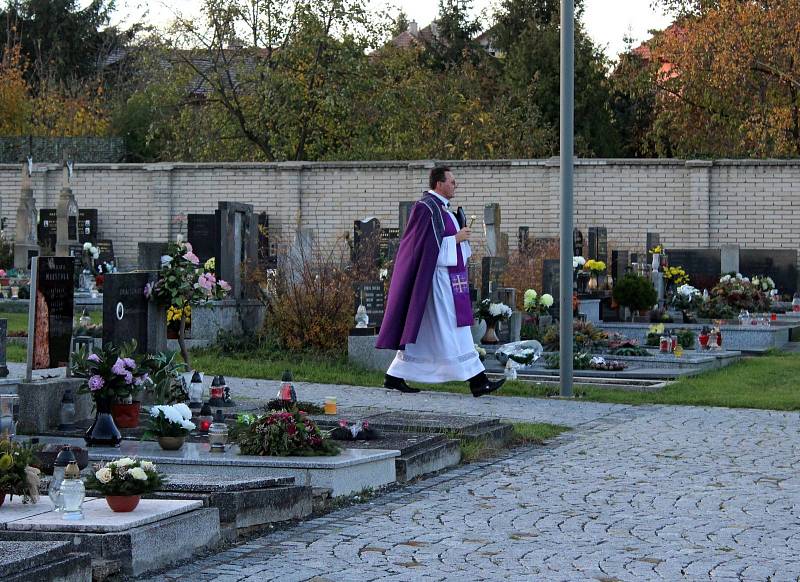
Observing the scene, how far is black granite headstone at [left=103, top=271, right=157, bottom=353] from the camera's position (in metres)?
11.6

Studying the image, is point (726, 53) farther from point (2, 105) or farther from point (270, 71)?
point (2, 105)

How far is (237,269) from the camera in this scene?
19250 mm

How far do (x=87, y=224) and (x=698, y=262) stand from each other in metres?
15.4

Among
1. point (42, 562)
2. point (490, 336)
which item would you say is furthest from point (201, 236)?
point (42, 562)

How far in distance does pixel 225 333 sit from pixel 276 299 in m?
0.78

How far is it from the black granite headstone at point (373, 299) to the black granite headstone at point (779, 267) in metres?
16.8

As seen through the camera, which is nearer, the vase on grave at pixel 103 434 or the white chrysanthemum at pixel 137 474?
the white chrysanthemum at pixel 137 474

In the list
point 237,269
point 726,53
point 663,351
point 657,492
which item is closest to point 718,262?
point 726,53

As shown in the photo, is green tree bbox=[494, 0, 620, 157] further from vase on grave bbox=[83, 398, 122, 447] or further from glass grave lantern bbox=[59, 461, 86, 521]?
glass grave lantern bbox=[59, 461, 86, 521]

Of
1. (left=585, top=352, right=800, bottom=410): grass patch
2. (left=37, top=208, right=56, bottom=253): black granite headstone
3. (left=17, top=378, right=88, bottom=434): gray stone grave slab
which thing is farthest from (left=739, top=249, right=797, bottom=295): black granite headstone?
(left=17, top=378, right=88, bottom=434): gray stone grave slab

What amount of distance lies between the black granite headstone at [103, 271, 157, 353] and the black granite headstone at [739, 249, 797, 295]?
22.9 meters

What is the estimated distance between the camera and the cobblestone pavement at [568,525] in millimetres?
6812

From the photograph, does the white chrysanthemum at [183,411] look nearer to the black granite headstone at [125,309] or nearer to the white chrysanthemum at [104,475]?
the white chrysanthemum at [104,475]

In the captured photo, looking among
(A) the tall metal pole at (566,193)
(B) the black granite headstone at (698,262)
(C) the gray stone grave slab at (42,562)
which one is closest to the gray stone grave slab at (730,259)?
(B) the black granite headstone at (698,262)
